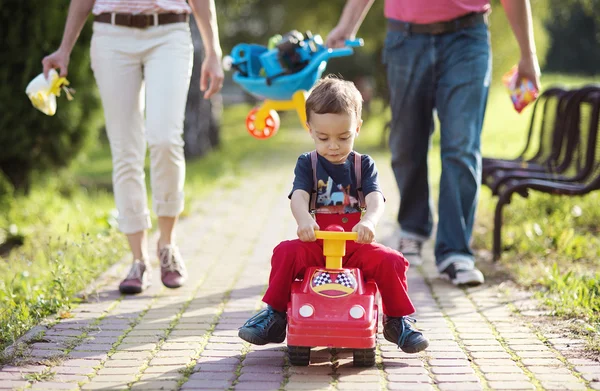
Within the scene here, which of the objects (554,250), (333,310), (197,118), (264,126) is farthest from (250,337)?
(197,118)

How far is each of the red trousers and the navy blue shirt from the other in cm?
19

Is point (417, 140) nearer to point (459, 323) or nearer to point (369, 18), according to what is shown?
point (459, 323)

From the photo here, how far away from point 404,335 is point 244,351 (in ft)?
2.51

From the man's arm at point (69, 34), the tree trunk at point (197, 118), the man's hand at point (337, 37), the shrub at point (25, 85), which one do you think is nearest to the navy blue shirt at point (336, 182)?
the man's hand at point (337, 37)

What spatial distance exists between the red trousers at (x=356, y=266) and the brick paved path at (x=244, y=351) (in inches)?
11.1

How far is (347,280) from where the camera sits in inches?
142

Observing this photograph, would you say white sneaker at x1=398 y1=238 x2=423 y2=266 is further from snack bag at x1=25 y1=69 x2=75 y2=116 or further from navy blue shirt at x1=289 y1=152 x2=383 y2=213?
snack bag at x1=25 y1=69 x2=75 y2=116

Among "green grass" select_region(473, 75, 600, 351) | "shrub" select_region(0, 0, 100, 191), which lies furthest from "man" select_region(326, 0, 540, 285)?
"shrub" select_region(0, 0, 100, 191)

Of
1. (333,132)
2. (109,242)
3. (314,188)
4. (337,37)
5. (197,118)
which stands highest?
(337,37)

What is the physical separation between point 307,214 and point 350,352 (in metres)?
0.72

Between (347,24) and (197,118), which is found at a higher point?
(347,24)

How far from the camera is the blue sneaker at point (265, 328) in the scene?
3.77 metres

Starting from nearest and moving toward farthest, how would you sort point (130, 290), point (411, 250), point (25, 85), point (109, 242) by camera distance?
point (130, 290) → point (411, 250) → point (109, 242) → point (25, 85)

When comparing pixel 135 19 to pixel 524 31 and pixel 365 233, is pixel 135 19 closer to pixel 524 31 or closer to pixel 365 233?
pixel 365 233
